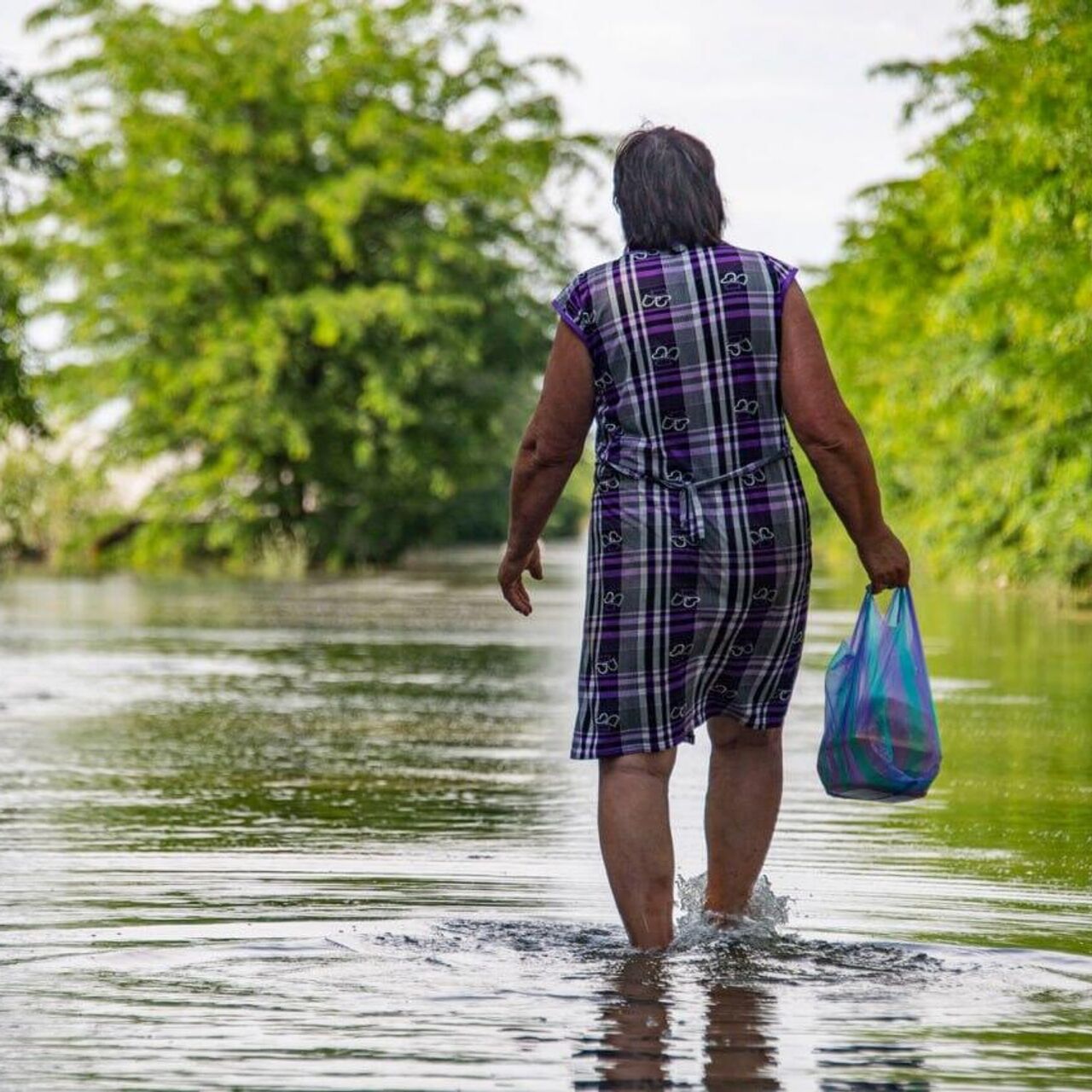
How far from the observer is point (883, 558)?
571cm

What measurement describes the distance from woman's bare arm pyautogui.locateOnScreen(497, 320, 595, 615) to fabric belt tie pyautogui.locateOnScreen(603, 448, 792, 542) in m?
0.19

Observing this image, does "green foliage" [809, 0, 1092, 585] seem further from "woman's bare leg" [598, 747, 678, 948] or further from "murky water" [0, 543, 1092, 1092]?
"woman's bare leg" [598, 747, 678, 948]

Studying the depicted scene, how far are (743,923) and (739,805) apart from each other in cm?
26

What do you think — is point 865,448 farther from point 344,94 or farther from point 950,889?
point 344,94

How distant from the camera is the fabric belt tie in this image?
5566mm

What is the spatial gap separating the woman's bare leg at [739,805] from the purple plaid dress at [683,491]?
315mm

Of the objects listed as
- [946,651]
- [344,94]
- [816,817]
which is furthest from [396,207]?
[816,817]

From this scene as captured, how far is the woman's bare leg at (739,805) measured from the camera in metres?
5.92

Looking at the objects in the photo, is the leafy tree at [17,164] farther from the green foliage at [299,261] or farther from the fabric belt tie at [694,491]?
the green foliage at [299,261]

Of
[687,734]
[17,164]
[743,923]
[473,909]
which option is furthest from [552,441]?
[17,164]

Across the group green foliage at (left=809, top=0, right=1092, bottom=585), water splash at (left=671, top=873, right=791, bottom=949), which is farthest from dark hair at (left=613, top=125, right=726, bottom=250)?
green foliage at (left=809, top=0, right=1092, bottom=585)

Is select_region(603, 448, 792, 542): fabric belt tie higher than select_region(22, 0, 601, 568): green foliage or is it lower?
lower

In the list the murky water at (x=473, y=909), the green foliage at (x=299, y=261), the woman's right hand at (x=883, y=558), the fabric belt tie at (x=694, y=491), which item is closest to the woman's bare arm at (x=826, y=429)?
the woman's right hand at (x=883, y=558)

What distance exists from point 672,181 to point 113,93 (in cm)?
3742
